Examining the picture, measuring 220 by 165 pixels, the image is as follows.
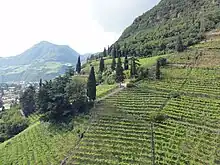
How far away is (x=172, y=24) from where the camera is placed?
153 meters

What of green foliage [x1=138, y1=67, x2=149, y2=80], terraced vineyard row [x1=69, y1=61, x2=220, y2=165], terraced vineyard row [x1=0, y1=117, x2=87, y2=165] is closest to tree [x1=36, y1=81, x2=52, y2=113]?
terraced vineyard row [x1=0, y1=117, x2=87, y2=165]

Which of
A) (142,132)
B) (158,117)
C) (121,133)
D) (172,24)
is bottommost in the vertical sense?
(121,133)

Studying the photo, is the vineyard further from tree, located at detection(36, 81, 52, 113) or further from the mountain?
the mountain

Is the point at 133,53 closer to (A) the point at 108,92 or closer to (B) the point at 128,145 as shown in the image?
(A) the point at 108,92

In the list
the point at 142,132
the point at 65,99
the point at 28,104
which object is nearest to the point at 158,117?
the point at 142,132

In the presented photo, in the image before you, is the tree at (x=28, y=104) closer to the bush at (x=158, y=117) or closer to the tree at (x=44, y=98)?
the tree at (x=44, y=98)

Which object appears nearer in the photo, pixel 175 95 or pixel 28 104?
pixel 175 95

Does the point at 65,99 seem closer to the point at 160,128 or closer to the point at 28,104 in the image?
the point at 160,128

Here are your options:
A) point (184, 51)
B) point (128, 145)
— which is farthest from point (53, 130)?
point (184, 51)

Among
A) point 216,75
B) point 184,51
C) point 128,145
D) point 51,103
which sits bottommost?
point 128,145

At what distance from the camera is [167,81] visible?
253ft

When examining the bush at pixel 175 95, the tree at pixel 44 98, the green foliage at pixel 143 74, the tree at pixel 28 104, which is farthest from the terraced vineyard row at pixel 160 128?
the tree at pixel 28 104

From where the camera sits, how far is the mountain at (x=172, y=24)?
406ft

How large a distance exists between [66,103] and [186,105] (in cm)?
2746
